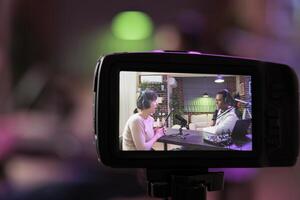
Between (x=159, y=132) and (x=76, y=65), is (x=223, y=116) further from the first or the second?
(x=76, y=65)

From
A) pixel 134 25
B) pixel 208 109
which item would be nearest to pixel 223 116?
pixel 208 109

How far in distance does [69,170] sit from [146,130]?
0.34 metres

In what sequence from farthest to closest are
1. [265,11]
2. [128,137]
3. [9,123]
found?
[265,11] → [9,123] → [128,137]

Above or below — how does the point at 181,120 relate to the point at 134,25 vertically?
below

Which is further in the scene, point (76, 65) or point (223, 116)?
point (76, 65)

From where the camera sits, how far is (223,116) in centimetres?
49

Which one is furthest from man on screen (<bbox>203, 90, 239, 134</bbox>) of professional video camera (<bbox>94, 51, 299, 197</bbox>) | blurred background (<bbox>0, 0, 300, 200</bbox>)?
blurred background (<bbox>0, 0, 300, 200</bbox>)

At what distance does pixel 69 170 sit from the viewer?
75 cm

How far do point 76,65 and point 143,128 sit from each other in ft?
1.15

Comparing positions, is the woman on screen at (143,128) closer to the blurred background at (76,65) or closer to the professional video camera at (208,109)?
the professional video camera at (208,109)

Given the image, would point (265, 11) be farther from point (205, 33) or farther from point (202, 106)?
point (202, 106)

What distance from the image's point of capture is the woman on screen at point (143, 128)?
1.44 ft

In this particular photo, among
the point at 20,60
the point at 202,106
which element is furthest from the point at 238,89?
the point at 20,60

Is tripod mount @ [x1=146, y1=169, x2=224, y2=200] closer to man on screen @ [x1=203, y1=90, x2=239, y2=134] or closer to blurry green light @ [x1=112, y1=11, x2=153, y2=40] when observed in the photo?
man on screen @ [x1=203, y1=90, x2=239, y2=134]
